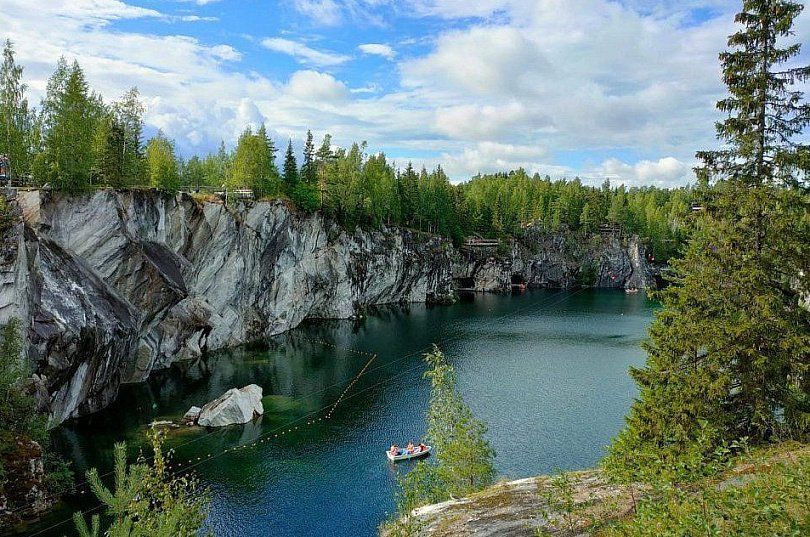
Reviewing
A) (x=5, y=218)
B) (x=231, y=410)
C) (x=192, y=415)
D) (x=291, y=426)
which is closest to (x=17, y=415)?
(x=5, y=218)

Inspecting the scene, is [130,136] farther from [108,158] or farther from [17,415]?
[17,415]

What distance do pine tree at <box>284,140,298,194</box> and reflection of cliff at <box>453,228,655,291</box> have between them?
56.1 meters

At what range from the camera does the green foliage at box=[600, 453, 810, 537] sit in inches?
256

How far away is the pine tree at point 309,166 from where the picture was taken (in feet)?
274

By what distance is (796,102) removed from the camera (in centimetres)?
1512

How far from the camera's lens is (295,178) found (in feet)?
256

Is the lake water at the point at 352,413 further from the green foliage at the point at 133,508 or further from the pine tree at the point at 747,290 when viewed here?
the green foliage at the point at 133,508

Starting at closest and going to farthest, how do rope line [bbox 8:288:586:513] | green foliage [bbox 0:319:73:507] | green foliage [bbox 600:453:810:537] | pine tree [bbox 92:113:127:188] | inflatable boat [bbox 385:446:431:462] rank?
green foliage [bbox 600:453:810:537] → green foliage [bbox 0:319:73:507] → rope line [bbox 8:288:586:513] → inflatable boat [bbox 385:446:431:462] → pine tree [bbox 92:113:127:188]

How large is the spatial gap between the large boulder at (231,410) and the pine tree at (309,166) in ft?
152

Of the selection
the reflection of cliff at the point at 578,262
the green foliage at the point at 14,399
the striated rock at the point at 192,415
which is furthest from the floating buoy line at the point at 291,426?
the reflection of cliff at the point at 578,262

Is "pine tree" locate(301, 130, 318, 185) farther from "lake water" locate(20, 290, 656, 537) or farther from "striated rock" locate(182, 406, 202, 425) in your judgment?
"striated rock" locate(182, 406, 202, 425)

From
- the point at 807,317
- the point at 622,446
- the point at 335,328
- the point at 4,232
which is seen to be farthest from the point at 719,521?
the point at 335,328

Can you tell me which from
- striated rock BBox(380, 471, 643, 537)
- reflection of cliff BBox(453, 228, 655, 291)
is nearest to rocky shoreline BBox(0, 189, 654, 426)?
reflection of cliff BBox(453, 228, 655, 291)

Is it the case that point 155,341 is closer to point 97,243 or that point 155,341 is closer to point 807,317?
point 97,243
